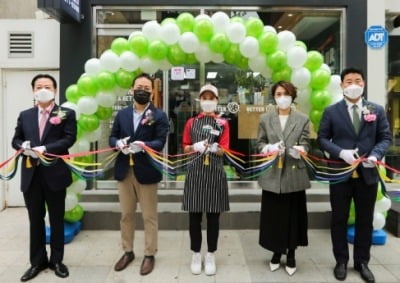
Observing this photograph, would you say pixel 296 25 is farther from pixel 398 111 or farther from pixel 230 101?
pixel 398 111

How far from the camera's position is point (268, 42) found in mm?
4641

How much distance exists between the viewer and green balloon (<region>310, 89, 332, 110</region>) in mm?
4812

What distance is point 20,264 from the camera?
4.48 m

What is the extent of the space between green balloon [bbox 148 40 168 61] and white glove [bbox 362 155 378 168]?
2.36 meters

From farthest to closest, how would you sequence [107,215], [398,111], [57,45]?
[398,111] → [57,45] → [107,215]

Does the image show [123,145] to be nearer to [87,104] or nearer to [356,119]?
[87,104]

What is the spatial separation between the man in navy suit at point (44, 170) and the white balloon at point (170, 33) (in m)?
1.27

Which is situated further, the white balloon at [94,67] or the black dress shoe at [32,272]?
the white balloon at [94,67]

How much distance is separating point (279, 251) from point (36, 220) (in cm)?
233

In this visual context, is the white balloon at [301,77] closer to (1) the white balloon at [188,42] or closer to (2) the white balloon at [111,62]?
(1) the white balloon at [188,42]

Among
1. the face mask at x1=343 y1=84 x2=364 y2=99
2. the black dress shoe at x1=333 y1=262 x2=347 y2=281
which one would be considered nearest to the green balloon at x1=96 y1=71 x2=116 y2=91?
the face mask at x1=343 y1=84 x2=364 y2=99

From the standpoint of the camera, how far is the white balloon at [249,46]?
462cm

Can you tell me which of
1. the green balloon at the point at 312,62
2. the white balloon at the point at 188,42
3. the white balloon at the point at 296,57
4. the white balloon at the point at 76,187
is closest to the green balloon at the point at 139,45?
the white balloon at the point at 188,42

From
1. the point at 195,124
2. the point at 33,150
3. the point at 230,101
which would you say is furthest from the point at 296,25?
the point at 33,150
